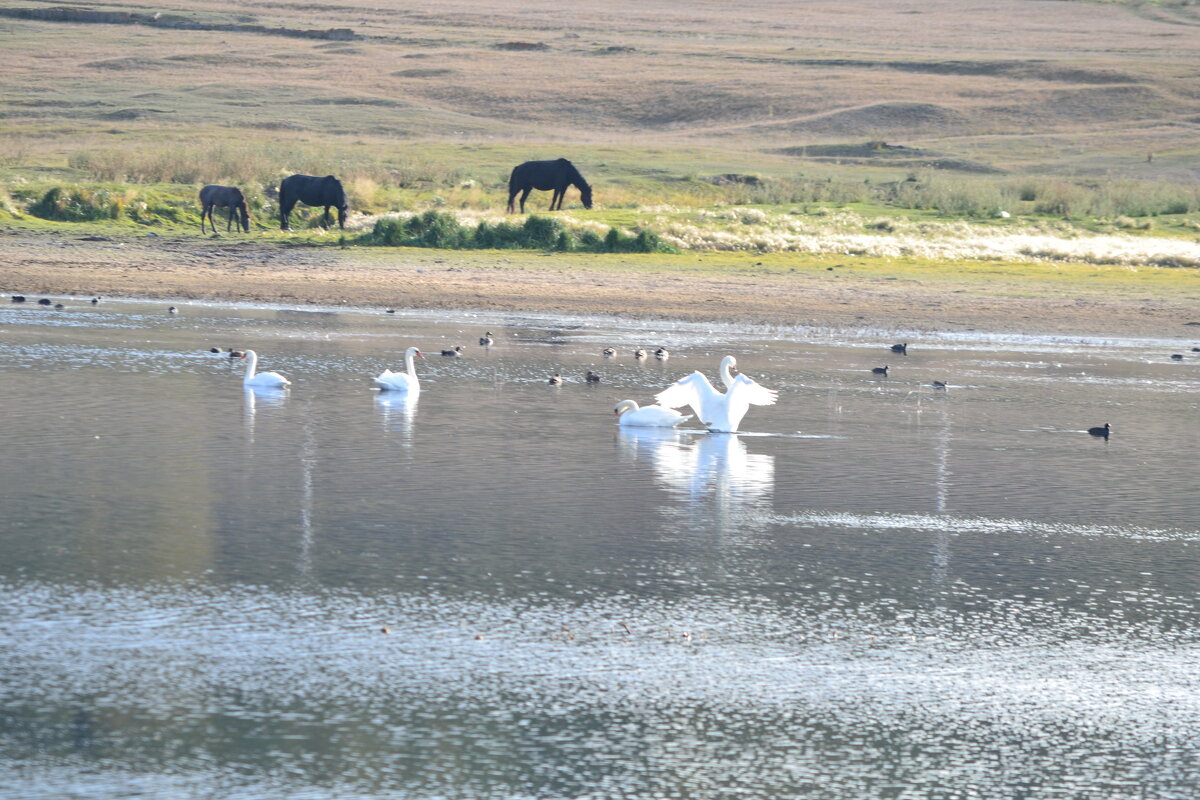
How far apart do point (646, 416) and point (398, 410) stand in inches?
94.0

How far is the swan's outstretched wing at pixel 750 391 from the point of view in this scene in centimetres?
1444

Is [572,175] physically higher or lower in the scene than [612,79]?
lower

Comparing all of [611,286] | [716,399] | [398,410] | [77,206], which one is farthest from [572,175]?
[716,399]

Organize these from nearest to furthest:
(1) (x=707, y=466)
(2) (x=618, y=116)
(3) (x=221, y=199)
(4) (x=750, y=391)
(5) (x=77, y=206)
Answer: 1. (1) (x=707, y=466)
2. (4) (x=750, y=391)
3. (3) (x=221, y=199)
4. (5) (x=77, y=206)
5. (2) (x=618, y=116)

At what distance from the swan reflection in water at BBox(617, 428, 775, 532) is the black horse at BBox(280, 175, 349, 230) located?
18.5 meters

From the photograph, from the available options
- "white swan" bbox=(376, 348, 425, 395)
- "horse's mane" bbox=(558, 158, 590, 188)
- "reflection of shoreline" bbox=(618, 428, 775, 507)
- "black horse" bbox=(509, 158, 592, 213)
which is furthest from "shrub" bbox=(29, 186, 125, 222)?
"reflection of shoreline" bbox=(618, 428, 775, 507)

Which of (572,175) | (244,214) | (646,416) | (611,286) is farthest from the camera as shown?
(572,175)

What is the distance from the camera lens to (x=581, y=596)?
8859 millimetres

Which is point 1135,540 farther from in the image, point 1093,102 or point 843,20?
point 843,20

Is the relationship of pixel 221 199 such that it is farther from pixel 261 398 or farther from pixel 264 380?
pixel 261 398

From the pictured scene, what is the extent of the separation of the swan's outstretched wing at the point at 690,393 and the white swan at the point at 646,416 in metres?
0.10

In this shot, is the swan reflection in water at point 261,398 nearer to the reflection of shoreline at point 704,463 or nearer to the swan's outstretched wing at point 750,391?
the reflection of shoreline at point 704,463

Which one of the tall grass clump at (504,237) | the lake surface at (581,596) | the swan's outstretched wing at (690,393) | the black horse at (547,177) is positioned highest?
the black horse at (547,177)

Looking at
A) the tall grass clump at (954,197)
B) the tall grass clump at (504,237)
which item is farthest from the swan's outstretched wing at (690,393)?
the tall grass clump at (954,197)
